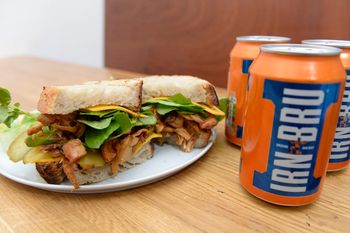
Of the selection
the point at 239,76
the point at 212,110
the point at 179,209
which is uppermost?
the point at 239,76

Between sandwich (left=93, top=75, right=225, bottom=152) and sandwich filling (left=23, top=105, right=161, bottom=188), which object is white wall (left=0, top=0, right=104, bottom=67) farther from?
sandwich filling (left=23, top=105, right=161, bottom=188)

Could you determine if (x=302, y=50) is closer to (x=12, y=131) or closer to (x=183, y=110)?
(x=183, y=110)

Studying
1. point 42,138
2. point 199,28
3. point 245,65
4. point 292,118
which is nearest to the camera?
point 292,118

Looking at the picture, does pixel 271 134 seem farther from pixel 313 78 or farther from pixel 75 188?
pixel 75 188

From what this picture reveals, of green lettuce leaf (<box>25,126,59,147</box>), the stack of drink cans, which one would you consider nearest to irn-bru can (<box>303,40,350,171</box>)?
the stack of drink cans

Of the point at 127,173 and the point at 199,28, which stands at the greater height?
the point at 199,28

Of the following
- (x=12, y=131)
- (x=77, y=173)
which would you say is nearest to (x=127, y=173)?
(x=77, y=173)

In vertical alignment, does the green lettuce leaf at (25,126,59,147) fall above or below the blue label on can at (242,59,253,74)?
below
